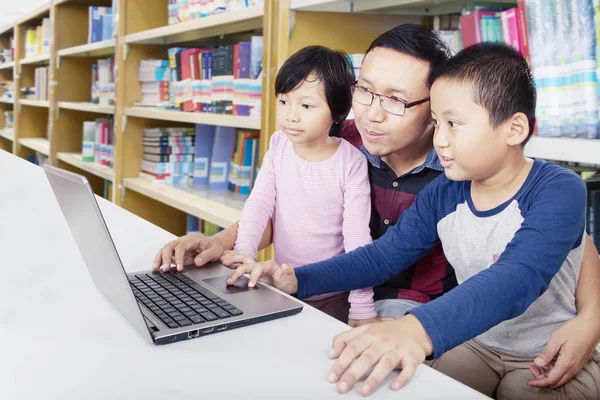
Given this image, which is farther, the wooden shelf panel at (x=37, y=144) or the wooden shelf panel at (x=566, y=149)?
the wooden shelf panel at (x=37, y=144)

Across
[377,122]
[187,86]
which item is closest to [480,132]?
[377,122]

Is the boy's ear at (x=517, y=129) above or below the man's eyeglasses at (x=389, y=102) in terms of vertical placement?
below

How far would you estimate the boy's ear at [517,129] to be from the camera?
3.04 feet

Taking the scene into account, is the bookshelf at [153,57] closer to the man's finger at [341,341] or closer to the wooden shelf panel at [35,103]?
the wooden shelf panel at [35,103]

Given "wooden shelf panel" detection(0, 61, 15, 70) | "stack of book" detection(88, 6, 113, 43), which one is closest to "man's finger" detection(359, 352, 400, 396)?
"stack of book" detection(88, 6, 113, 43)

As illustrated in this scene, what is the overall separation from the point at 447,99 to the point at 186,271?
1.59ft

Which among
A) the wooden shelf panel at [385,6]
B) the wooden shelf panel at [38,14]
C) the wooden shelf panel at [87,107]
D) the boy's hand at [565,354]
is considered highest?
the wooden shelf panel at [38,14]

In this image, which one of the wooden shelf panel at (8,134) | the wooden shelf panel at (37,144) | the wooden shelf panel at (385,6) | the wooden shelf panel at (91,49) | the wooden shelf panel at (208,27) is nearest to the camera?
the wooden shelf panel at (385,6)

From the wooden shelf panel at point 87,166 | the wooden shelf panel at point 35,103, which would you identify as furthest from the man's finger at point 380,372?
the wooden shelf panel at point 35,103

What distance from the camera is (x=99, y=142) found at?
151 inches

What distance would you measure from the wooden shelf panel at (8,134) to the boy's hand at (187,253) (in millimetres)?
5262

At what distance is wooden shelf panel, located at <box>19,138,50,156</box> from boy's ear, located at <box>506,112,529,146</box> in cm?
424

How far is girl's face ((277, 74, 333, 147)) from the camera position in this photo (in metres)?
1.31

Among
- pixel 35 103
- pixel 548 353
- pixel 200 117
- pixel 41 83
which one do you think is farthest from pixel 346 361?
pixel 41 83
